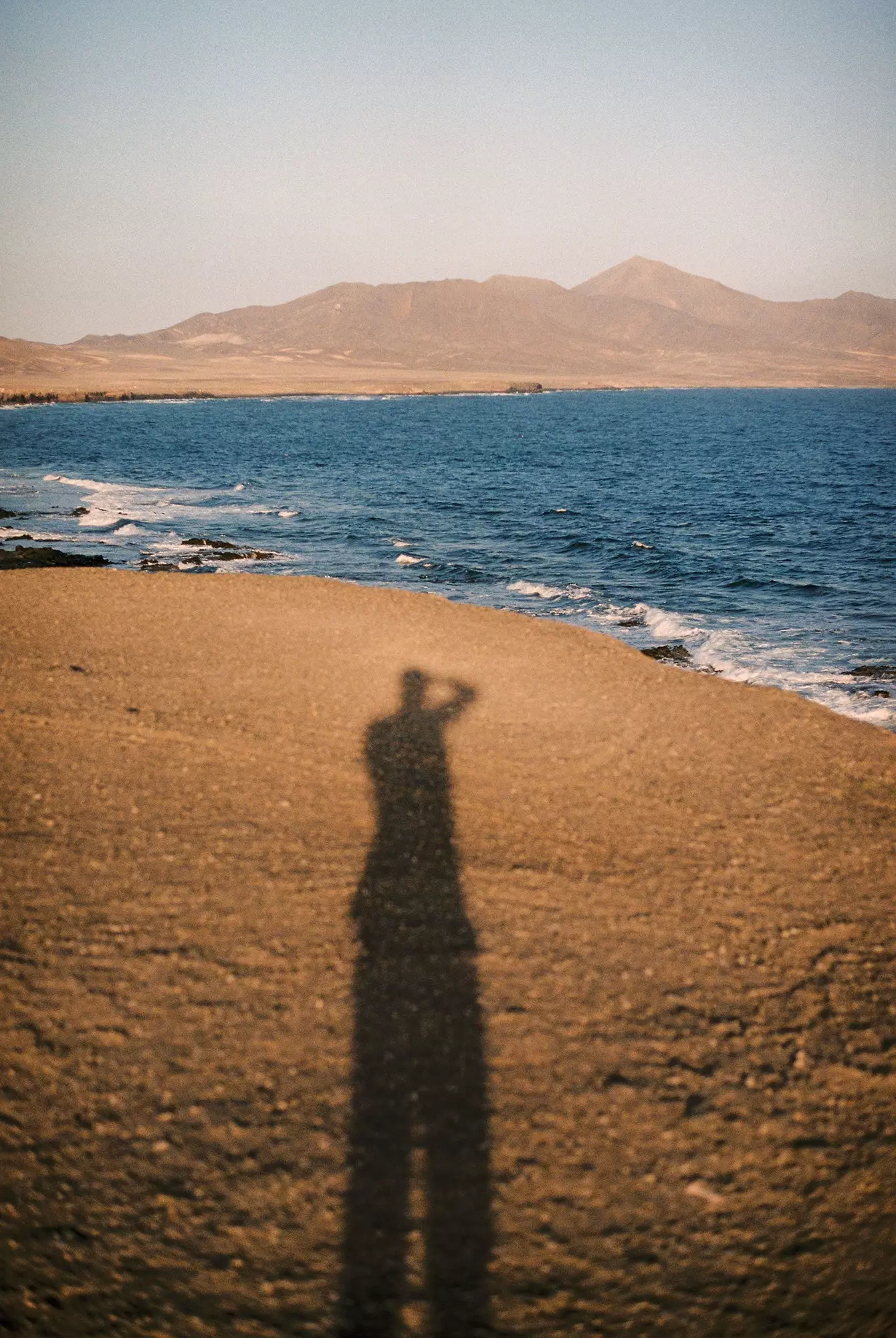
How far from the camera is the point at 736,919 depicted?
6.44 meters

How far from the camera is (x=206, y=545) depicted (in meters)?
25.5

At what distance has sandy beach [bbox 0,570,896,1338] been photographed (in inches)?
151

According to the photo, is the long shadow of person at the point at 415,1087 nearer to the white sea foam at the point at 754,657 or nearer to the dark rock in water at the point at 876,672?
the white sea foam at the point at 754,657

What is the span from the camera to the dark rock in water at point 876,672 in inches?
605

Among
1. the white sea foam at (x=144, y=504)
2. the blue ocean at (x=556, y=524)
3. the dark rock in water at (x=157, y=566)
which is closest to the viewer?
the blue ocean at (x=556, y=524)

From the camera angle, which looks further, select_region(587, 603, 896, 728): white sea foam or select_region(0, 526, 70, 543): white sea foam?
select_region(0, 526, 70, 543): white sea foam

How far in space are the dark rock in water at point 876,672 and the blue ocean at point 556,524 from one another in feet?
0.17

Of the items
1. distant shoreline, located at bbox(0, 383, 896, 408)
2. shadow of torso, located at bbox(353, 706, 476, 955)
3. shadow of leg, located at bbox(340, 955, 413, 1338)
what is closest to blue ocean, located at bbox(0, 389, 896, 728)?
shadow of torso, located at bbox(353, 706, 476, 955)

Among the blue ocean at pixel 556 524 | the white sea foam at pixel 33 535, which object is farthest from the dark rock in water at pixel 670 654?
the white sea foam at pixel 33 535

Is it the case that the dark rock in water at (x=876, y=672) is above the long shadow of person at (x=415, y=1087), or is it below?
above

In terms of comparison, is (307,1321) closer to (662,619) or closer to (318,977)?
(318,977)

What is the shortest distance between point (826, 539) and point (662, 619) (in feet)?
45.5

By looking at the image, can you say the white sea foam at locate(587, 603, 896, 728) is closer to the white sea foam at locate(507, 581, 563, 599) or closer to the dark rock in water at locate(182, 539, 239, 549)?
→ the white sea foam at locate(507, 581, 563, 599)

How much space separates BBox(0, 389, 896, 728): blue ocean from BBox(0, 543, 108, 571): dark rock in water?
5.13 feet
